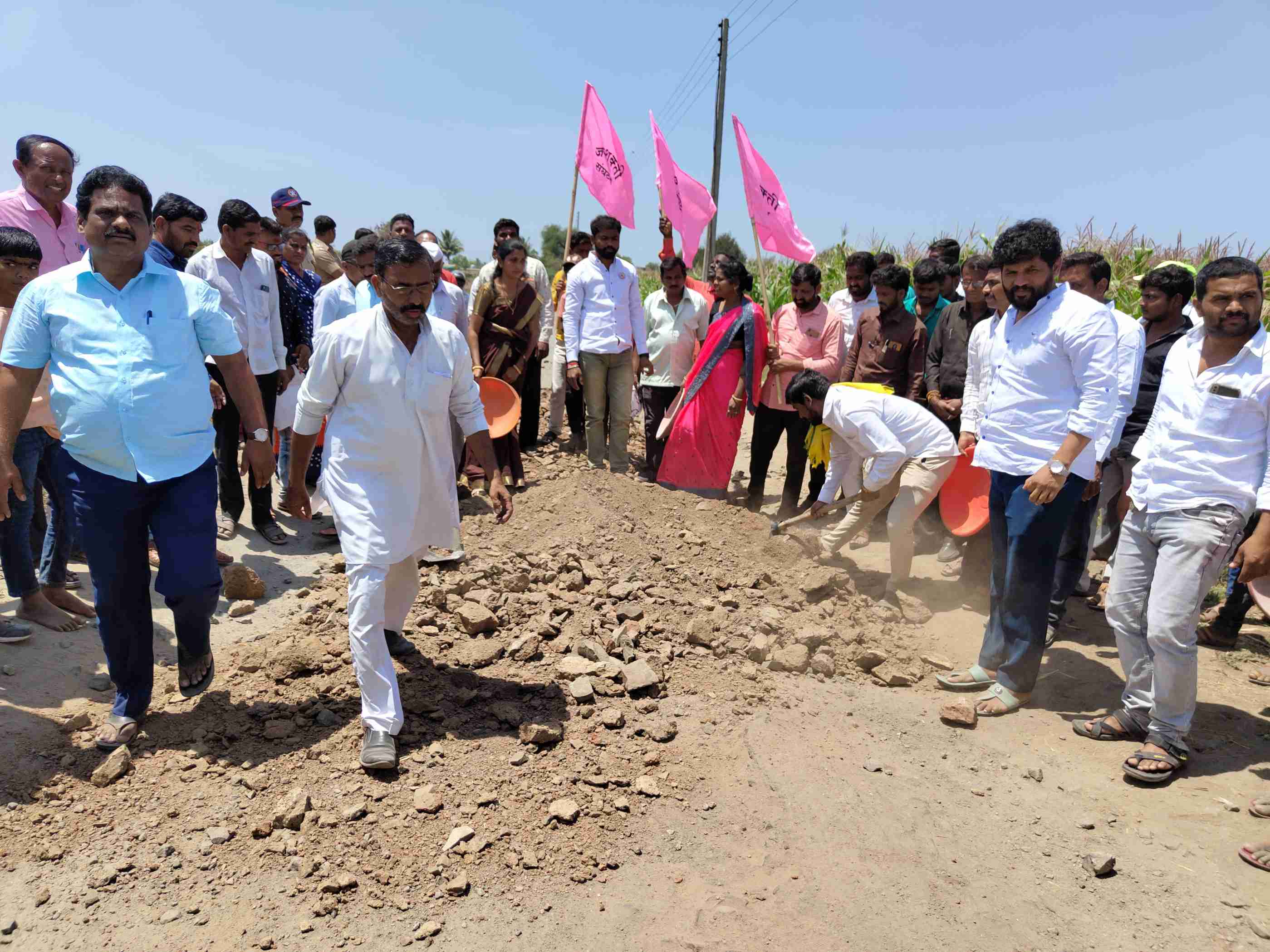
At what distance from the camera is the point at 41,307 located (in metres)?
2.89

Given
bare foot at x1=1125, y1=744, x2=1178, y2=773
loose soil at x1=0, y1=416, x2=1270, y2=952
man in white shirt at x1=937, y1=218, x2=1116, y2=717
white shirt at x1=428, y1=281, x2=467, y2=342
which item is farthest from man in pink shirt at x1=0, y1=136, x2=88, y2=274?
bare foot at x1=1125, y1=744, x2=1178, y2=773

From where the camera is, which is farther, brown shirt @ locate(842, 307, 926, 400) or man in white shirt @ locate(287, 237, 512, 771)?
brown shirt @ locate(842, 307, 926, 400)

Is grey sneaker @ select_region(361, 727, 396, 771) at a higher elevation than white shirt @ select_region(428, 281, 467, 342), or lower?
lower

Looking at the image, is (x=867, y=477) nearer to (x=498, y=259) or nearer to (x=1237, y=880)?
(x=1237, y=880)

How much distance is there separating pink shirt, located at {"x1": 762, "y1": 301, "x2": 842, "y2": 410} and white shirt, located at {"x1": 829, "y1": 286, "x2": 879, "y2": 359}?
18cm

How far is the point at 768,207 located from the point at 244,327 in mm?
4526

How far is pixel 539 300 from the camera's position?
269 inches

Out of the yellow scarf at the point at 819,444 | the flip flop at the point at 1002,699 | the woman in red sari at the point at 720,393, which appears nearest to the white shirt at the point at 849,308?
the woman in red sari at the point at 720,393

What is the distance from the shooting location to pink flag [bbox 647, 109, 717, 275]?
25.4 feet

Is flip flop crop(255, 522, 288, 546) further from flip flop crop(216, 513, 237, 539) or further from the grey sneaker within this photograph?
the grey sneaker

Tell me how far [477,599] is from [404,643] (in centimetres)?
56

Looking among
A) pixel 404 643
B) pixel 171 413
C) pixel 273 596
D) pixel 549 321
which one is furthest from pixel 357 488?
pixel 549 321

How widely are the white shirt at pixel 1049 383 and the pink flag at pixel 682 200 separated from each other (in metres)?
4.37

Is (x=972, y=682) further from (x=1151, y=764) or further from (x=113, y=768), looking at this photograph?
(x=113, y=768)
